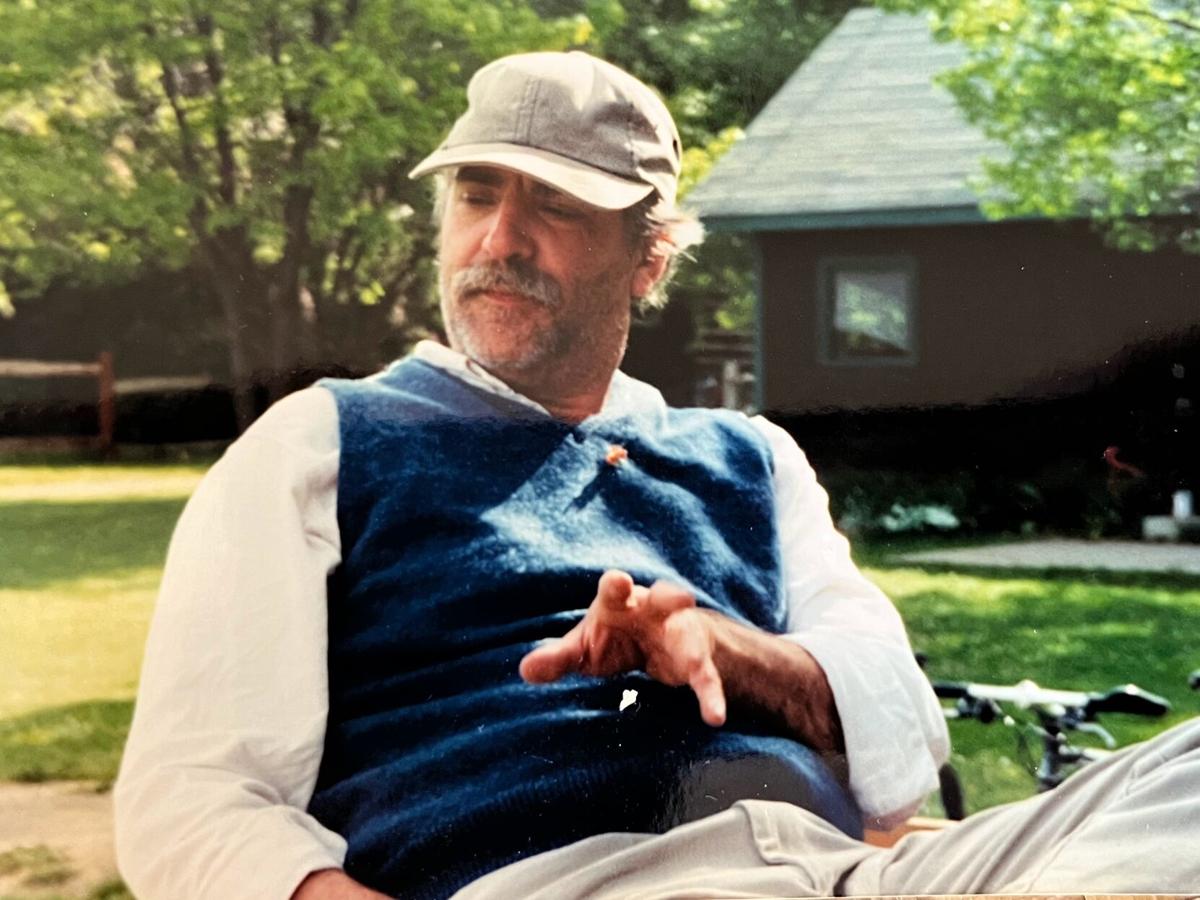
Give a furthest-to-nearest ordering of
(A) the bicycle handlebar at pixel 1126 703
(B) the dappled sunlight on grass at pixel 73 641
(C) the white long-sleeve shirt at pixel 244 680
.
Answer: (A) the bicycle handlebar at pixel 1126 703 < (B) the dappled sunlight on grass at pixel 73 641 < (C) the white long-sleeve shirt at pixel 244 680

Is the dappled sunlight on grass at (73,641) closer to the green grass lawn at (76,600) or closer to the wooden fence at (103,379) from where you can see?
the green grass lawn at (76,600)

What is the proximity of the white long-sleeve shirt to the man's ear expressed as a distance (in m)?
0.29

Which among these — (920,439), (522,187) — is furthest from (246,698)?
(920,439)

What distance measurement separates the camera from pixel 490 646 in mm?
2365

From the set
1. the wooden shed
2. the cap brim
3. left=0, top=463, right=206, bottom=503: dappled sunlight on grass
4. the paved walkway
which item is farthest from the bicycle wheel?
left=0, top=463, right=206, bottom=503: dappled sunlight on grass

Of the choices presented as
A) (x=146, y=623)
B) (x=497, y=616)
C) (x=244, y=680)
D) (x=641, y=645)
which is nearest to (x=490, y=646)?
(x=497, y=616)

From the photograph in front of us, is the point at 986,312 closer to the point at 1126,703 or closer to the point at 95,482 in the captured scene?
the point at 1126,703

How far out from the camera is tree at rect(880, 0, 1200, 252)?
8.31 feet

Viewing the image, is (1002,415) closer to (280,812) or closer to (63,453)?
(280,812)

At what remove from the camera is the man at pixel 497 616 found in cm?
231

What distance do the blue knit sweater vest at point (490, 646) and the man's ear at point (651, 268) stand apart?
0.23m

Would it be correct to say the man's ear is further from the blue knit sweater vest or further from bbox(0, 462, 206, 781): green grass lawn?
bbox(0, 462, 206, 781): green grass lawn

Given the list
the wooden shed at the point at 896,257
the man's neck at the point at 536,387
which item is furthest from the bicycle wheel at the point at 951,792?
the man's neck at the point at 536,387

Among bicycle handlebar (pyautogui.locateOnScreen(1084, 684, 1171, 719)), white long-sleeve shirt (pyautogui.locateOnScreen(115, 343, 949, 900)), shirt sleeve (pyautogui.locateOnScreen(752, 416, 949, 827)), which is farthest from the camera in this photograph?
bicycle handlebar (pyautogui.locateOnScreen(1084, 684, 1171, 719))
